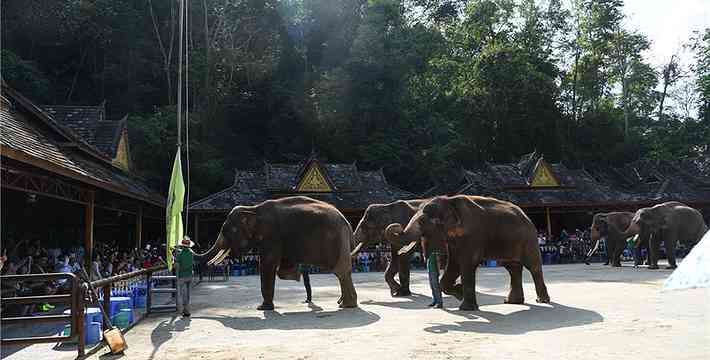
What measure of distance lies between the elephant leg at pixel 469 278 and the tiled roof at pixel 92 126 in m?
15.9

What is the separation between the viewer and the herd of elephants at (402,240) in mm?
10211

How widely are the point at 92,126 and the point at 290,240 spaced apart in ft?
47.9

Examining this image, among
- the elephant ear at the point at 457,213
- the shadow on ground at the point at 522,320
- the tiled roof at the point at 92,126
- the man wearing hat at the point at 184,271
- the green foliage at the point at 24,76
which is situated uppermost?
the green foliage at the point at 24,76

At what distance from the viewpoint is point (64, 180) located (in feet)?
40.5

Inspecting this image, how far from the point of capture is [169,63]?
4512 centimetres

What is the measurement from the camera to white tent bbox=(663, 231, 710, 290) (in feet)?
6.85

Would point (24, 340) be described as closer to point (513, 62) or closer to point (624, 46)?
point (513, 62)

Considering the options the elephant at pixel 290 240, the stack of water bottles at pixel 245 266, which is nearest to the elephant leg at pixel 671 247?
the elephant at pixel 290 240

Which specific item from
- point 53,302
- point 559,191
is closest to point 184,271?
point 53,302

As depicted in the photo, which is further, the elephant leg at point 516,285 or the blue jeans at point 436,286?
the elephant leg at point 516,285

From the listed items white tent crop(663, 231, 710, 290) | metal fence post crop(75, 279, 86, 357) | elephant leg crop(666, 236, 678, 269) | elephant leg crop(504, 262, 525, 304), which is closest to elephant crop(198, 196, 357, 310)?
elephant leg crop(504, 262, 525, 304)

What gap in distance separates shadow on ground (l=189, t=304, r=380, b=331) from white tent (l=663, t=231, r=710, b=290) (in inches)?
274

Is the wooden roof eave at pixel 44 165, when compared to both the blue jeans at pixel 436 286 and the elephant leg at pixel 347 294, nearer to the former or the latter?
the elephant leg at pixel 347 294

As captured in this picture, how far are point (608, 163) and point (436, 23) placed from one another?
2241 centimetres
